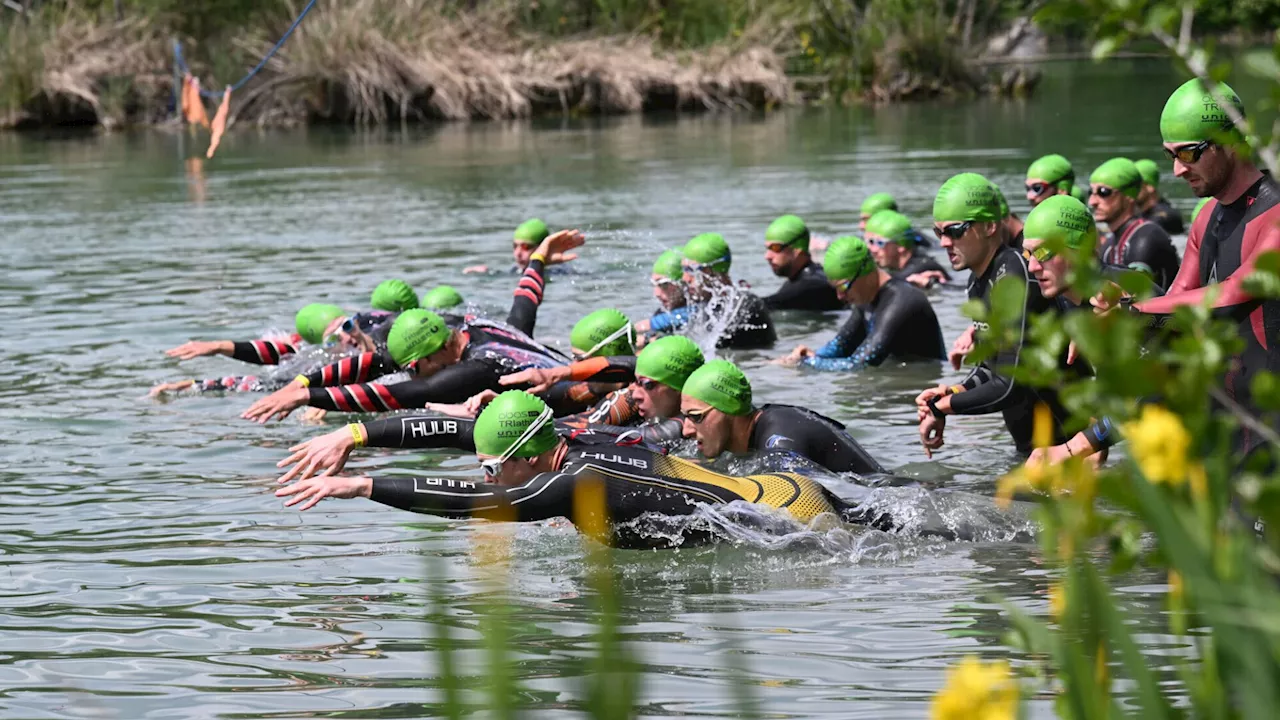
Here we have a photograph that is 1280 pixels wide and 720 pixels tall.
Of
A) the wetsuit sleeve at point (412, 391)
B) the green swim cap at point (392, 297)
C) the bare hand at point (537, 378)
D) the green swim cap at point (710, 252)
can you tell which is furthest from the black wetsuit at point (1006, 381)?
the green swim cap at point (392, 297)

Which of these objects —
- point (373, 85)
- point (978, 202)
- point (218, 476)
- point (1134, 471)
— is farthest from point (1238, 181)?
point (373, 85)

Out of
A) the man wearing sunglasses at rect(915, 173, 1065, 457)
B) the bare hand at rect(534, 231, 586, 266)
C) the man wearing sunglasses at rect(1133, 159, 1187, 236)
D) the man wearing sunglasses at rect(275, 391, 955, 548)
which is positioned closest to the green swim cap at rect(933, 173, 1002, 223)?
the man wearing sunglasses at rect(915, 173, 1065, 457)

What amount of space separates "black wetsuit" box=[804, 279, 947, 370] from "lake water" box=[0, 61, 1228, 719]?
0.58 feet

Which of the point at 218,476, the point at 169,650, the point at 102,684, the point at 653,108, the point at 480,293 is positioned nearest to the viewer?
the point at 102,684

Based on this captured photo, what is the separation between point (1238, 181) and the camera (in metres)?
6.04

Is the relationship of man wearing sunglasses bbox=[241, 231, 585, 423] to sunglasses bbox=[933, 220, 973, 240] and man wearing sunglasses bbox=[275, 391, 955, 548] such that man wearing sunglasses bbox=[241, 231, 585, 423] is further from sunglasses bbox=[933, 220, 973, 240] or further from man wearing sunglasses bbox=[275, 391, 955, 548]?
sunglasses bbox=[933, 220, 973, 240]

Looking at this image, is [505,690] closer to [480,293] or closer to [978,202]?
[978,202]

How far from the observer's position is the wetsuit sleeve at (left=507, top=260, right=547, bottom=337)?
11641 millimetres

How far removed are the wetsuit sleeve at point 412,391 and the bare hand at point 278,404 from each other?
0.11 metres

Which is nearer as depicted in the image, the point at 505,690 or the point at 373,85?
the point at 505,690

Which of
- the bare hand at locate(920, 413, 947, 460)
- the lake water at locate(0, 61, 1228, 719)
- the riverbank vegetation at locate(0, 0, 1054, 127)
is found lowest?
the lake water at locate(0, 61, 1228, 719)

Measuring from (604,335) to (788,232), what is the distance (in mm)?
3195

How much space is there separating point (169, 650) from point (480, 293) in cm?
970

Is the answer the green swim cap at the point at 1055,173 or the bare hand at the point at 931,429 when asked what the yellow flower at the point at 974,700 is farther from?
the green swim cap at the point at 1055,173
